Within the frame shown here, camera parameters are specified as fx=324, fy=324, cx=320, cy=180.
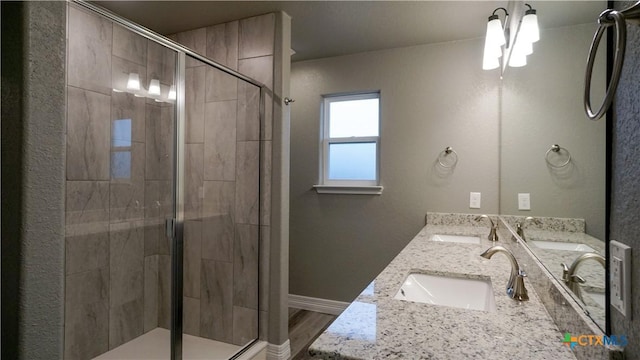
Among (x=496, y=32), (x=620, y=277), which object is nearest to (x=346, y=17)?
(x=496, y=32)

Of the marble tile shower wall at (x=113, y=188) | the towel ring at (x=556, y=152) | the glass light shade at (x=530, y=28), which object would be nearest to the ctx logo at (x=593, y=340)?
the towel ring at (x=556, y=152)

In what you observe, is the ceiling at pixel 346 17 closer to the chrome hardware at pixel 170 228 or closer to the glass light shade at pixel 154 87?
the glass light shade at pixel 154 87

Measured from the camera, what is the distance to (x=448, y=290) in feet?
4.25

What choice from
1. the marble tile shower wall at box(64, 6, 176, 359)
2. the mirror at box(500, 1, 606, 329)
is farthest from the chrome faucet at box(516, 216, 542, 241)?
the marble tile shower wall at box(64, 6, 176, 359)

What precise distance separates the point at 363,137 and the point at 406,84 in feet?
1.89

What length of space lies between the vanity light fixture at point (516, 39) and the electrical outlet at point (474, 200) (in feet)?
3.10

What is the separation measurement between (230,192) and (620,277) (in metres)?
2.13

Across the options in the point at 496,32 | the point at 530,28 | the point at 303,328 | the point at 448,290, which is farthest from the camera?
the point at 303,328

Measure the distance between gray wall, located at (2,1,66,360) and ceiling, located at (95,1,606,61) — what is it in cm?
163

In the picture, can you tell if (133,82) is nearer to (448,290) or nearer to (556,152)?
(448,290)

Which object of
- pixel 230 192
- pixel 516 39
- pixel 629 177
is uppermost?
pixel 516 39

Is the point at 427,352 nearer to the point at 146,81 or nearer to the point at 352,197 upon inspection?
the point at 352,197

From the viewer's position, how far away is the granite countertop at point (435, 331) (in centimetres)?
69

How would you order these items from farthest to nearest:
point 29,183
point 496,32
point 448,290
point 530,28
→ point 496,32, point 530,28, point 448,290, point 29,183
